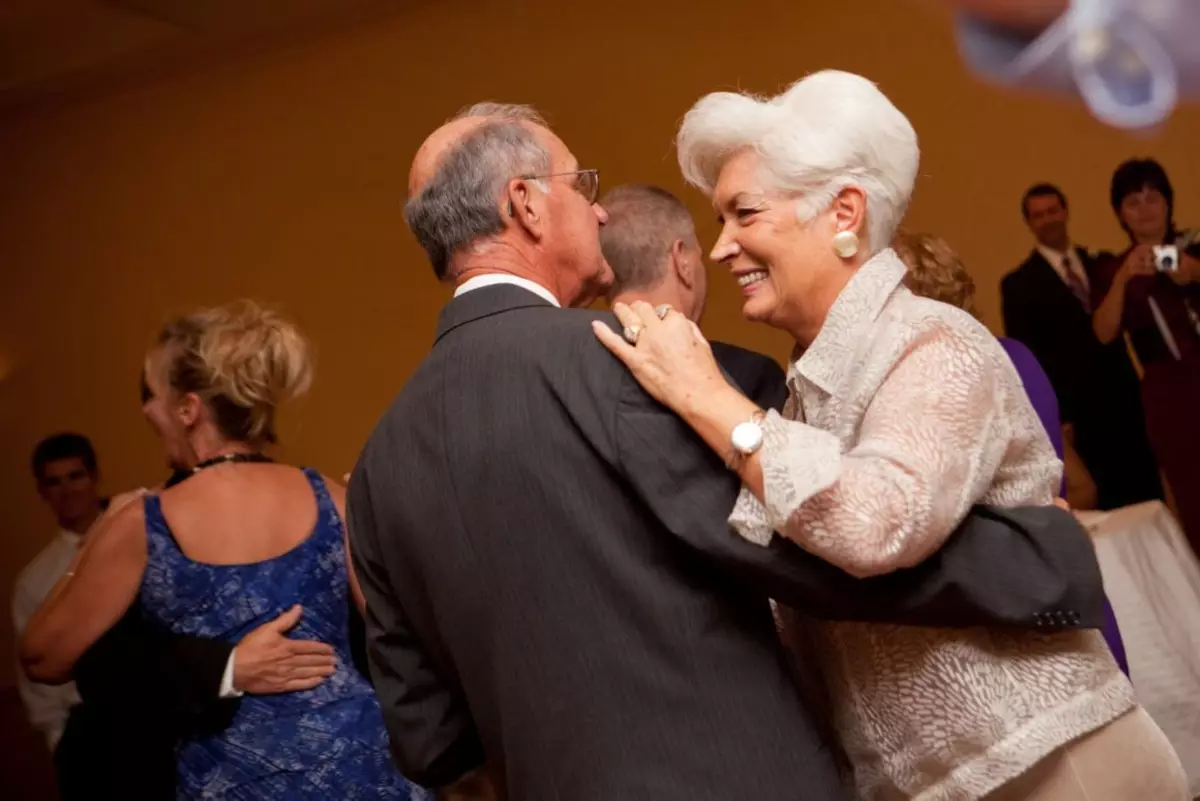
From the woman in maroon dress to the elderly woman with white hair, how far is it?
3.67 m

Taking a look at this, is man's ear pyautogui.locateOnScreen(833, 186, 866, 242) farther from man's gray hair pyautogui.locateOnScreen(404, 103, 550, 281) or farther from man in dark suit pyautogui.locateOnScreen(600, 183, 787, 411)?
man in dark suit pyautogui.locateOnScreen(600, 183, 787, 411)

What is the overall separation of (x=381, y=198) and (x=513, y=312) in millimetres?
5050

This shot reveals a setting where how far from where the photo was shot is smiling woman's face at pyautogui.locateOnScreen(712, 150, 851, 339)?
1485 millimetres

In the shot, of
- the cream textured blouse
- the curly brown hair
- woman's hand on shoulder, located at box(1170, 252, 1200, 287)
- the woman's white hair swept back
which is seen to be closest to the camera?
the cream textured blouse

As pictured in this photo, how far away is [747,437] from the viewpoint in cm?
124

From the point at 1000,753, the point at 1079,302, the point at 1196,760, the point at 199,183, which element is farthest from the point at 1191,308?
the point at 199,183

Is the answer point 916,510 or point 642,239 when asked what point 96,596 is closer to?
point 642,239

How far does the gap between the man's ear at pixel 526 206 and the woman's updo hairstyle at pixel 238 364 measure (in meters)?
1.00

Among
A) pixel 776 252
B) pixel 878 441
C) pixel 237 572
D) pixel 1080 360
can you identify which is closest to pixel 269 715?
pixel 237 572

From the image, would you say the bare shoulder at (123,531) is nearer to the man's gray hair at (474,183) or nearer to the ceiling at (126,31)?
the man's gray hair at (474,183)

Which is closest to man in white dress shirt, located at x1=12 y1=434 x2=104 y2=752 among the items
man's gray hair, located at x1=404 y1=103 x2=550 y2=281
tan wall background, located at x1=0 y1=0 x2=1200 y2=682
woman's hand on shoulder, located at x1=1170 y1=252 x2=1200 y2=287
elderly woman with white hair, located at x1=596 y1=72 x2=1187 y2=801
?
tan wall background, located at x1=0 y1=0 x2=1200 y2=682

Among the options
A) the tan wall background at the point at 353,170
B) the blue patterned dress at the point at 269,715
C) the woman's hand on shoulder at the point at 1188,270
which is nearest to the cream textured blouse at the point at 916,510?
the blue patterned dress at the point at 269,715

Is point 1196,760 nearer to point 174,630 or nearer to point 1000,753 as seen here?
point 1000,753

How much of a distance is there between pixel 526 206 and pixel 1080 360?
13.5ft
